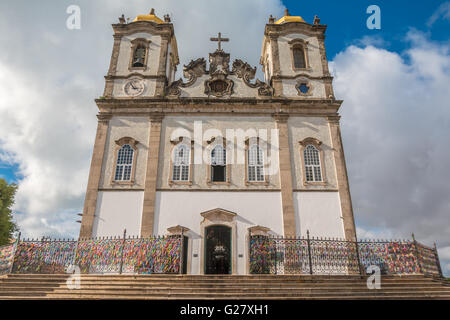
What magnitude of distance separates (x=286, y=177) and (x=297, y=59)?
9.17 m

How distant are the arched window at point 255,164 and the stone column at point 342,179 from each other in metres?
4.20

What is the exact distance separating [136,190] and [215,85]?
27.2ft

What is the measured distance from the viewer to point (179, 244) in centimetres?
1252

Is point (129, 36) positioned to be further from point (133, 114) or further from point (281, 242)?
point (281, 242)

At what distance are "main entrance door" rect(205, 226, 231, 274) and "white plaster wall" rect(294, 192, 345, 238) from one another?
12.0ft

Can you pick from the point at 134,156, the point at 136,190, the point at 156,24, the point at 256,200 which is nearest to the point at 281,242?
the point at 256,200

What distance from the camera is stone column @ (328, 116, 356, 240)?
50.6 feet

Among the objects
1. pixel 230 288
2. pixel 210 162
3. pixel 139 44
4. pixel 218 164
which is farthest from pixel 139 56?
pixel 230 288

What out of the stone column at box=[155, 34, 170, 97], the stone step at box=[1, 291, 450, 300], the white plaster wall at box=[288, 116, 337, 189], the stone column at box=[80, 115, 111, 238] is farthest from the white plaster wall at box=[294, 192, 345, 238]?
the stone column at box=[80, 115, 111, 238]

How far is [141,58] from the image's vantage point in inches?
807

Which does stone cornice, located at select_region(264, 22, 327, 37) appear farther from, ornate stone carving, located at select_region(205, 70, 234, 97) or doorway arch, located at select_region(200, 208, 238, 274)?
doorway arch, located at select_region(200, 208, 238, 274)

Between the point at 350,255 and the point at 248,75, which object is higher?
the point at 248,75

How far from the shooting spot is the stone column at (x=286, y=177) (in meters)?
15.4

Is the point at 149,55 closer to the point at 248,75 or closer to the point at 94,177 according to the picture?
the point at 248,75
